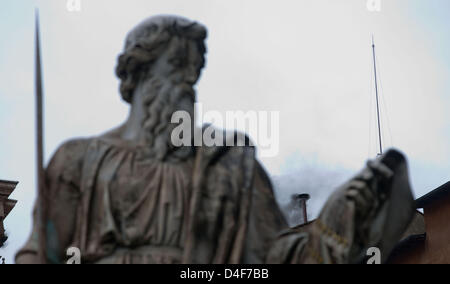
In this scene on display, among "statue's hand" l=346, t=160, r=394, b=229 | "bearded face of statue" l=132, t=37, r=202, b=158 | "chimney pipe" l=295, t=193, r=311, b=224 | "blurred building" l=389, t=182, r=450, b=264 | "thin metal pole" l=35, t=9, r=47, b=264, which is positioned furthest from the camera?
"chimney pipe" l=295, t=193, r=311, b=224

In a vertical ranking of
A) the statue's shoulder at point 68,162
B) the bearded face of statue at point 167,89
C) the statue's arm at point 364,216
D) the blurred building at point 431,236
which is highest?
the bearded face of statue at point 167,89

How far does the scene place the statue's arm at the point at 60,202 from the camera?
41.2 feet

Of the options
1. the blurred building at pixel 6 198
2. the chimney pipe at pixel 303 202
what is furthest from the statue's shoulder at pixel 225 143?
the blurred building at pixel 6 198

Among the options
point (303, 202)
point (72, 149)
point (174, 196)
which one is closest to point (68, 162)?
point (72, 149)

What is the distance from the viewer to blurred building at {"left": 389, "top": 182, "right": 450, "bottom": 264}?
40.5 metres

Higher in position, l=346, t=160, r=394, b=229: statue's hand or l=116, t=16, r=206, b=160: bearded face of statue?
l=116, t=16, r=206, b=160: bearded face of statue

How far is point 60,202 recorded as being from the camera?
12828mm

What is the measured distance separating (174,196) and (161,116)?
35.3 inches

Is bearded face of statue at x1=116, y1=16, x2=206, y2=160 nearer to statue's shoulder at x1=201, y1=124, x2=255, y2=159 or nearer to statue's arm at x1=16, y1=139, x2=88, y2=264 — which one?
statue's shoulder at x1=201, y1=124, x2=255, y2=159

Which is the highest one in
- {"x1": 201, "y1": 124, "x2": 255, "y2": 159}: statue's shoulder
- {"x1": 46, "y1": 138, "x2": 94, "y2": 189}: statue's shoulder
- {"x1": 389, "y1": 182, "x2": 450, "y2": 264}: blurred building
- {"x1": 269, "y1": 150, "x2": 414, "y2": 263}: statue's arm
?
{"x1": 201, "y1": 124, "x2": 255, "y2": 159}: statue's shoulder

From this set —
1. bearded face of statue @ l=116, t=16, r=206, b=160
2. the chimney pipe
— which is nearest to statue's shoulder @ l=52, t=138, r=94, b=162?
bearded face of statue @ l=116, t=16, r=206, b=160

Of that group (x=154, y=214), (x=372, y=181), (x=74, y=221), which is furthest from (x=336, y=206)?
(x=74, y=221)

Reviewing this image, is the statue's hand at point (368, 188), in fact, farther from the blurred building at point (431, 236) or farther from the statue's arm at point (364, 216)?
the blurred building at point (431, 236)

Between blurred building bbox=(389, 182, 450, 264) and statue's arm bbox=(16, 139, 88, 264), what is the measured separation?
27.3 m
